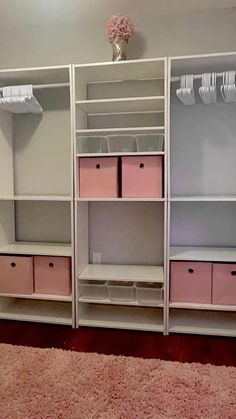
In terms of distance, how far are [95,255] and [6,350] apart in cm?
102

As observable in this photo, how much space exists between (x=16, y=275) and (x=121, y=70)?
1741 millimetres

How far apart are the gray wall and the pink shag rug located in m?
2.27

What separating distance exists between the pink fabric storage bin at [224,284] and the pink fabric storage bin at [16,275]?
53.6 inches

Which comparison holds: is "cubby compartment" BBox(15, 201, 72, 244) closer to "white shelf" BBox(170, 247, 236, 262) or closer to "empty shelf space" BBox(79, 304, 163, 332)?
"empty shelf space" BBox(79, 304, 163, 332)

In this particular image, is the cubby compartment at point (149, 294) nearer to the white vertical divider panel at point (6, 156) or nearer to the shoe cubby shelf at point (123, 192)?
the shoe cubby shelf at point (123, 192)

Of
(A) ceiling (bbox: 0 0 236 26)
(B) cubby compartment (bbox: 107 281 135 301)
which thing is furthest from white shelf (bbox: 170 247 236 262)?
(A) ceiling (bbox: 0 0 236 26)

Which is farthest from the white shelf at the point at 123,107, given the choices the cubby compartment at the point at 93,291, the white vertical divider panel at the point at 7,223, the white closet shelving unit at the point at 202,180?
the cubby compartment at the point at 93,291

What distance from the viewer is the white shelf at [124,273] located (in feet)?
7.78

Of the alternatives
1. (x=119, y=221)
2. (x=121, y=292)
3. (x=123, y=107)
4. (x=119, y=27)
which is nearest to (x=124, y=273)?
(x=121, y=292)

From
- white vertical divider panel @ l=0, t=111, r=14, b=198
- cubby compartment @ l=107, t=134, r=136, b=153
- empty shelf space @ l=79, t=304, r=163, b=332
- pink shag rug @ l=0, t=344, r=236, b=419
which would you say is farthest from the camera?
white vertical divider panel @ l=0, t=111, r=14, b=198

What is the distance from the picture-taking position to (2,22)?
271cm

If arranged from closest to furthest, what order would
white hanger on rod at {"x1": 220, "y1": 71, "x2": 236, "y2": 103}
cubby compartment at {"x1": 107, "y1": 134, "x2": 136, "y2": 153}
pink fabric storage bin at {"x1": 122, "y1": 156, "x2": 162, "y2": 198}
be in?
white hanger on rod at {"x1": 220, "y1": 71, "x2": 236, "y2": 103}
pink fabric storage bin at {"x1": 122, "y1": 156, "x2": 162, "y2": 198}
cubby compartment at {"x1": 107, "y1": 134, "x2": 136, "y2": 153}

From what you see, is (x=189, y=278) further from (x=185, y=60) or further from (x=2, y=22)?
(x=2, y=22)

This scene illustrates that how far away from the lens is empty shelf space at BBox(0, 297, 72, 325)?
→ 2.51 meters
